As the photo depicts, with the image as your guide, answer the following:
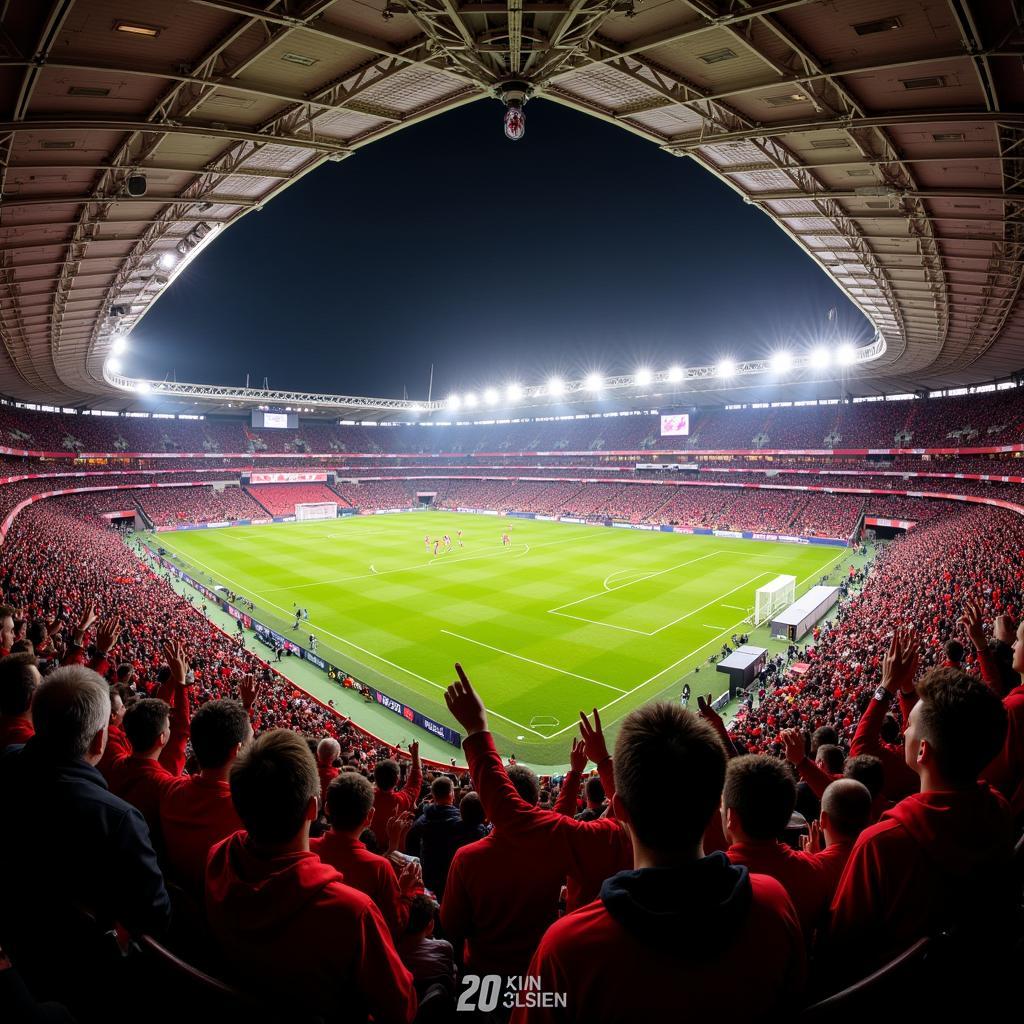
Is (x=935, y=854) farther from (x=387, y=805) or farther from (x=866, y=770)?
(x=387, y=805)

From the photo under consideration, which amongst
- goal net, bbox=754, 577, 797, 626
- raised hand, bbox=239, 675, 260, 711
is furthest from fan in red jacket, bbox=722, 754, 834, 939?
goal net, bbox=754, 577, 797, 626

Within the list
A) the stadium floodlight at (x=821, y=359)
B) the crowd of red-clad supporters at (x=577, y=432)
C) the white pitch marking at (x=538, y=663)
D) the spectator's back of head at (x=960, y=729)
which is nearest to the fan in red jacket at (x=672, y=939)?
the spectator's back of head at (x=960, y=729)

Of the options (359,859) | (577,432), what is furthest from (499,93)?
(577,432)

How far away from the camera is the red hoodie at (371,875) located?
307cm

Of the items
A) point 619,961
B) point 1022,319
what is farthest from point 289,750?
point 1022,319

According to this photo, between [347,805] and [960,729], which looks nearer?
[960,729]

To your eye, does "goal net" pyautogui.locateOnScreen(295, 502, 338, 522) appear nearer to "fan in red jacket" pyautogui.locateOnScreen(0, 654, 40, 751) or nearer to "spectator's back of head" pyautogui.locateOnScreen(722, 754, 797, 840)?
"fan in red jacket" pyautogui.locateOnScreen(0, 654, 40, 751)

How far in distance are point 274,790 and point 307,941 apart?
20.5 inches

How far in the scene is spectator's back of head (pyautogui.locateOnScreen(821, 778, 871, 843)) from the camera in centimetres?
324

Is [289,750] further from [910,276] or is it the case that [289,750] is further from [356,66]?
[910,276]

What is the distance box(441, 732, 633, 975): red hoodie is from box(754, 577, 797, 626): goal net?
27585 mm

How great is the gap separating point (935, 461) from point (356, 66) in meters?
52.1

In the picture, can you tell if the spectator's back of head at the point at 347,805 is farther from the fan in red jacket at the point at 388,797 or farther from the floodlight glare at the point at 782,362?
the floodlight glare at the point at 782,362

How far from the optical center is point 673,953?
1438 millimetres
